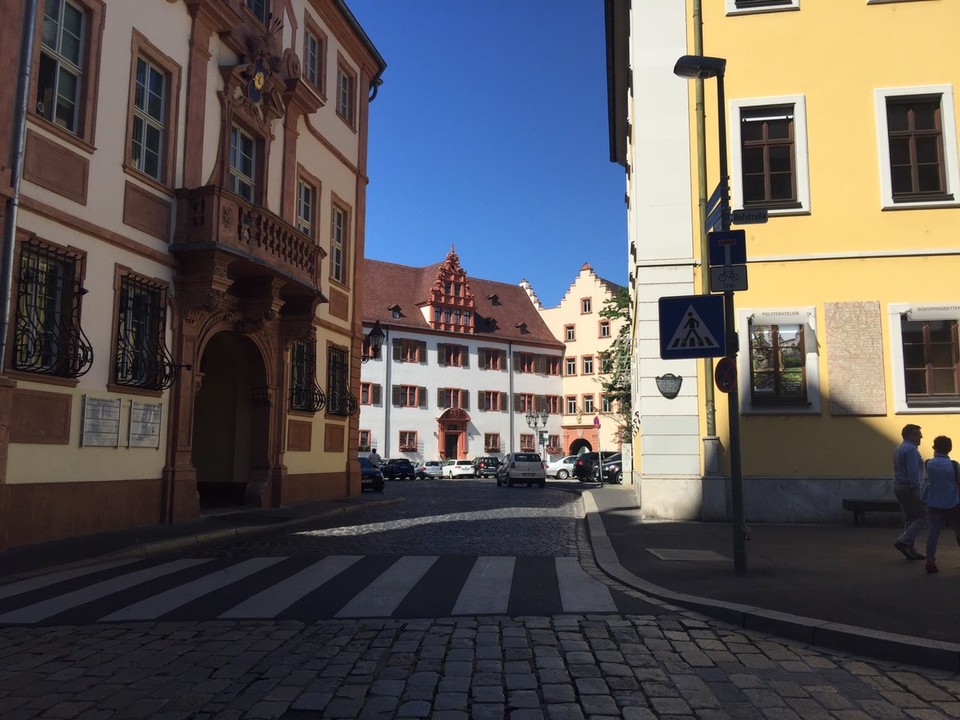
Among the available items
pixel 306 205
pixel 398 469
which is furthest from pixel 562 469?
pixel 306 205

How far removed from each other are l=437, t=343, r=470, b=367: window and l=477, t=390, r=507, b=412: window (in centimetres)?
264

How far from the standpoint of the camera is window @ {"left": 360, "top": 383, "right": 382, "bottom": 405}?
5775 cm

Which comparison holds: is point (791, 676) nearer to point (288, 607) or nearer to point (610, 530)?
point (288, 607)

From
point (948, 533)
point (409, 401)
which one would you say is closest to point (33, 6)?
point (948, 533)

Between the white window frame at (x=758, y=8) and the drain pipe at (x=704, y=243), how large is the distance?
56cm

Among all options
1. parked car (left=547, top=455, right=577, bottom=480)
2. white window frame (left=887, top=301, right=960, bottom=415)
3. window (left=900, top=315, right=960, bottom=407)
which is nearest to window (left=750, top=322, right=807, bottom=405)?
white window frame (left=887, top=301, right=960, bottom=415)

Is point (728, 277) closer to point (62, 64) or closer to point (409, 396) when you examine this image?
point (62, 64)

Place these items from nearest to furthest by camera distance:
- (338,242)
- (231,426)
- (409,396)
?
(231,426), (338,242), (409,396)

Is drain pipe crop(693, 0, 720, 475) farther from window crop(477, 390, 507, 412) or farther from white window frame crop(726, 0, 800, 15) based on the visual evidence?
window crop(477, 390, 507, 412)

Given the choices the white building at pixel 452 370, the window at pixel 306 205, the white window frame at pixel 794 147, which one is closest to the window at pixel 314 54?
the window at pixel 306 205

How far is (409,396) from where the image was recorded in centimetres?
6016

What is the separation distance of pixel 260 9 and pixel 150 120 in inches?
220

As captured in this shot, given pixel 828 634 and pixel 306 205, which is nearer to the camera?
pixel 828 634

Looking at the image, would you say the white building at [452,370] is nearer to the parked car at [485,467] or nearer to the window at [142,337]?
the parked car at [485,467]
